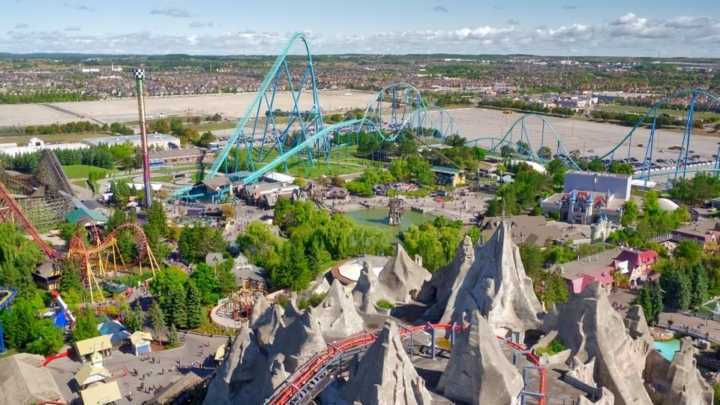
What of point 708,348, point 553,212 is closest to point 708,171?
point 553,212

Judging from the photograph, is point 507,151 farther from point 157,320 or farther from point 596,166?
point 157,320

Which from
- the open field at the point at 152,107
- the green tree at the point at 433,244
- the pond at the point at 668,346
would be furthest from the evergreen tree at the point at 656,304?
the open field at the point at 152,107

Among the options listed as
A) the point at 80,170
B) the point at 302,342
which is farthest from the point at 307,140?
the point at 302,342

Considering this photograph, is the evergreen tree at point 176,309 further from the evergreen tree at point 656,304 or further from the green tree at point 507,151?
the green tree at point 507,151

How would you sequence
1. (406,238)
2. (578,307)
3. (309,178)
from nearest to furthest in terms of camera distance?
(578,307), (406,238), (309,178)

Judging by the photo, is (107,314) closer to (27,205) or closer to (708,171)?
(27,205)

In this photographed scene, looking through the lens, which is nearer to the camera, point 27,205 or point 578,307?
point 578,307

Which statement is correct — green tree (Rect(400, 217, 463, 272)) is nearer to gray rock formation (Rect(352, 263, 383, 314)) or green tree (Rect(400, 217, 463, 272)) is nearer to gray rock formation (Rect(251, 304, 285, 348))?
gray rock formation (Rect(352, 263, 383, 314))
